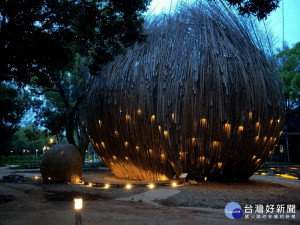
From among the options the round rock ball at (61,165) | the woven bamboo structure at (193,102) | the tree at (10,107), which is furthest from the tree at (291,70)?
the tree at (10,107)

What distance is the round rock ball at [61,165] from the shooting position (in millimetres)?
11812

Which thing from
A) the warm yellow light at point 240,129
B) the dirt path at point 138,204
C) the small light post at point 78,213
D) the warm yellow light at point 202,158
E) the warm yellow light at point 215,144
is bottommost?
the dirt path at point 138,204

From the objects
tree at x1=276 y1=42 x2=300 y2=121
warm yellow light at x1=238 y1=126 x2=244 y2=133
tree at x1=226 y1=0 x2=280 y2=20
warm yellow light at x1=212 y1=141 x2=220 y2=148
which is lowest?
warm yellow light at x1=212 y1=141 x2=220 y2=148

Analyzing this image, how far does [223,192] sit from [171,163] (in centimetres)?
220

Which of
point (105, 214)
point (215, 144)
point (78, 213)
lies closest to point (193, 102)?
point (215, 144)

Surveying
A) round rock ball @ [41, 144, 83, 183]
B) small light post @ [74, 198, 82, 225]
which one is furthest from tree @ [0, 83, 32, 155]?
small light post @ [74, 198, 82, 225]

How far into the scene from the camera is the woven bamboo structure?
9.73 m

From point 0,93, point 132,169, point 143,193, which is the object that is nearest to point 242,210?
point 143,193

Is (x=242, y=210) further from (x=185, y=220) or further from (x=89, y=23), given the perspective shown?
(x=89, y=23)

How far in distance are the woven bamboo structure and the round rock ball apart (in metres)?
1.60

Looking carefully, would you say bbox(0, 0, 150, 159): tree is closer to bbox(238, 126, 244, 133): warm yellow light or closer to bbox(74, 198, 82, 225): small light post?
bbox(238, 126, 244, 133): warm yellow light

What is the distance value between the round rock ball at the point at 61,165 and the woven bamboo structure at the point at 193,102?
160cm

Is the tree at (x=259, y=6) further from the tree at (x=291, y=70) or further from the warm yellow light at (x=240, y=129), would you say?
the tree at (x=291, y=70)

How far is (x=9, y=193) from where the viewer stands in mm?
9039
